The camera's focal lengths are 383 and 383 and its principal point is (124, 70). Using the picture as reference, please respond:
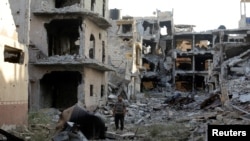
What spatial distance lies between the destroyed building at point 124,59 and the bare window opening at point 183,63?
1087cm

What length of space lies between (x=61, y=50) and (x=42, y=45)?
3.47 meters

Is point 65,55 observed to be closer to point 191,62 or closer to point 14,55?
point 14,55

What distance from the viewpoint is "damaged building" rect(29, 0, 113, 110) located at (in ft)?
82.2

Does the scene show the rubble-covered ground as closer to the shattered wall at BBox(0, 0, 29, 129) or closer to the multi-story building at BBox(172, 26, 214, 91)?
the shattered wall at BBox(0, 0, 29, 129)

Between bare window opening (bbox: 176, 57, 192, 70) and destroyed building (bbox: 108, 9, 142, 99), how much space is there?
428 inches

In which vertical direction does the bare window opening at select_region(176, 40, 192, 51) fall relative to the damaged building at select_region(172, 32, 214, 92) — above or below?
above

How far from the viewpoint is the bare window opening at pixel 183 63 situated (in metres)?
56.2

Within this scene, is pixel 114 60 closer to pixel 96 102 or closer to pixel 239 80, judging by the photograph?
pixel 96 102

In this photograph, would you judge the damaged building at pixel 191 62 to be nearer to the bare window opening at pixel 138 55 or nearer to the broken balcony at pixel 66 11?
the bare window opening at pixel 138 55

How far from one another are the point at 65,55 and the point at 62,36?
15.3 ft

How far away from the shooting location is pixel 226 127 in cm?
799

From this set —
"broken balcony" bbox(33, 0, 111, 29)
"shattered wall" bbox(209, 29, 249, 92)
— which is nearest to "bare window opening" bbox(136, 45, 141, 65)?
"shattered wall" bbox(209, 29, 249, 92)

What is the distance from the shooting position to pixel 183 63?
5672cm

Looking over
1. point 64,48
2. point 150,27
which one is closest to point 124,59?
point 64,48
